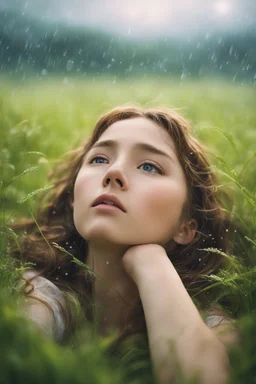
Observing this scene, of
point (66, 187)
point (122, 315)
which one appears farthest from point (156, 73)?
point (122, 315)

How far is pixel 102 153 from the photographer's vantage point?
2105mm

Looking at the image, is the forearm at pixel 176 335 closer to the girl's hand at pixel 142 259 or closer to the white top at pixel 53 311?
the girl's hand at pixel 142 259

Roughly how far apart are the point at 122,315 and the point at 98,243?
11.2 inches

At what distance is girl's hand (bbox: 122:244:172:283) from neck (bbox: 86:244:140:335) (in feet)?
0.28

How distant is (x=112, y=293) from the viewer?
76.4 inches

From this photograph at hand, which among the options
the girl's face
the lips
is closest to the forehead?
the girl's face

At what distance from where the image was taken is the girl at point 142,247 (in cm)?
153

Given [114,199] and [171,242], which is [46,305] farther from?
[171,242]

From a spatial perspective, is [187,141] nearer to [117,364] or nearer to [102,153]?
[102,153]

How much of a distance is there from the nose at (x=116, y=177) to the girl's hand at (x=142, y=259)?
0.71ft

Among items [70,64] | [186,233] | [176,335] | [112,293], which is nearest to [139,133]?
[186,233]

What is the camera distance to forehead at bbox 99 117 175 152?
2.05m

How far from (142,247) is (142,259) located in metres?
0.07

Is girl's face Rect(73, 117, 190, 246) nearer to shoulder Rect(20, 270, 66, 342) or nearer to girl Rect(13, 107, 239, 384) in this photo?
girl Rect(13, 107, 239, 384)
